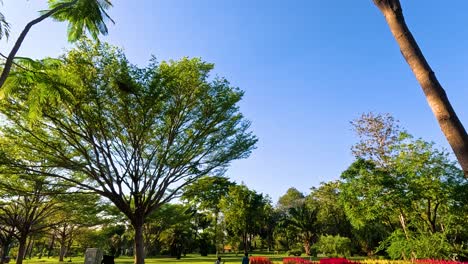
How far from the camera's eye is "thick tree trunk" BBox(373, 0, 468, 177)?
1688 mm

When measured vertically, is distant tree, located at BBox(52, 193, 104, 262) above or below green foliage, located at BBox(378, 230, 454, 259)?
above

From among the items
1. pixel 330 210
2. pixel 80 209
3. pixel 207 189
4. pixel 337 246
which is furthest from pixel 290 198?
pixel 207 189

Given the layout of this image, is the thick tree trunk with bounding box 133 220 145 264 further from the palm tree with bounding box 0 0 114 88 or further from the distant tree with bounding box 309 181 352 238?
the distant tree with bounding box 309 181 352 238

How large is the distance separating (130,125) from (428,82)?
1597cm

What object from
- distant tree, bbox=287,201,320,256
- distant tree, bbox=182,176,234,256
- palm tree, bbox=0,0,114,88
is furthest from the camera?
distant tree, bbox=287,201,320,256

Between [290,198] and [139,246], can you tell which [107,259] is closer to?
[139,246]

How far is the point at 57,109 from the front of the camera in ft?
48.5

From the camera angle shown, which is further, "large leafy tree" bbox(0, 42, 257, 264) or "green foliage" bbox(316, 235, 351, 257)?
"green foliage" bbox(316, 235, 351, 257)

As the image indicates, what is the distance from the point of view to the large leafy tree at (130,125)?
1453 centimetres

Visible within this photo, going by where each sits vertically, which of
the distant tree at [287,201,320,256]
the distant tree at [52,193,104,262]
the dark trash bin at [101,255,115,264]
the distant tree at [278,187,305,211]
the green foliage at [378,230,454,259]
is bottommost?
the green foliage at [378,230,454,259]

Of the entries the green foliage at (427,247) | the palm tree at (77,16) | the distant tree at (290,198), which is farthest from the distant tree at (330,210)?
the palm tree at (77,16)

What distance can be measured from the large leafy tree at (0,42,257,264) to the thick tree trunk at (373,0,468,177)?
13388 millimetres

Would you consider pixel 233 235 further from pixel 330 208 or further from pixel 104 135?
pixel 104 135

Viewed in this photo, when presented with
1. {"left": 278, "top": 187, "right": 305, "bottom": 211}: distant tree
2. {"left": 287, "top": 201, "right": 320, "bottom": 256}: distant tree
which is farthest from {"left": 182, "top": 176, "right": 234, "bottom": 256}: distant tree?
{"left": 278, "top": 187, "right": 305, "bottom": 211}: distant tree
